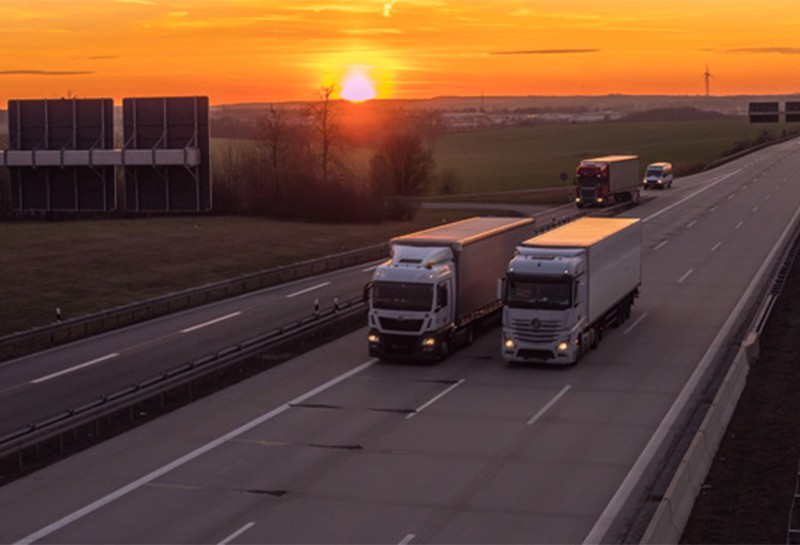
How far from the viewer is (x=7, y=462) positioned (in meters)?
23.6

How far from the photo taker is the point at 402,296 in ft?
106

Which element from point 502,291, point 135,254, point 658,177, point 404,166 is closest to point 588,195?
point 658,177

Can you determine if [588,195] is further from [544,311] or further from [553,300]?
[544,311]

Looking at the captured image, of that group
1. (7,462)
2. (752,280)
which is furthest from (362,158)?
(7,462)

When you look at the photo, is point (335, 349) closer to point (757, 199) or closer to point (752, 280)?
→ point (752, 280)

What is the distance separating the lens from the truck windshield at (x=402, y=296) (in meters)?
32.1

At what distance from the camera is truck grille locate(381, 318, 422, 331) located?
32272mm

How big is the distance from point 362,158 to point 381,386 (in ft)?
471

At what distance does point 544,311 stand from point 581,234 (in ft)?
18.0

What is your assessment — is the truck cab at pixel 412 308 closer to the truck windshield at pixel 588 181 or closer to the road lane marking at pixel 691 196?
the road lane marking at pixel 691 196

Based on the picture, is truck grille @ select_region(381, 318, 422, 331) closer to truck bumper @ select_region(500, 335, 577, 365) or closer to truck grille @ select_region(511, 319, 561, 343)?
truck bumper @ select_region(500, 335, 577, 365)

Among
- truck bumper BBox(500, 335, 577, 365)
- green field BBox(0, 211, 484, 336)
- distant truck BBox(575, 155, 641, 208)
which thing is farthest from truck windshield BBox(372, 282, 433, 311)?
distant truck BBox(575, 155, 641, 208)

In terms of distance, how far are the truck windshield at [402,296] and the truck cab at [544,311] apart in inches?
82.3

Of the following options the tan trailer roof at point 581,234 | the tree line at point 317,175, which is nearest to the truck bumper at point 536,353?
the tan trailer roof at point 581,234
